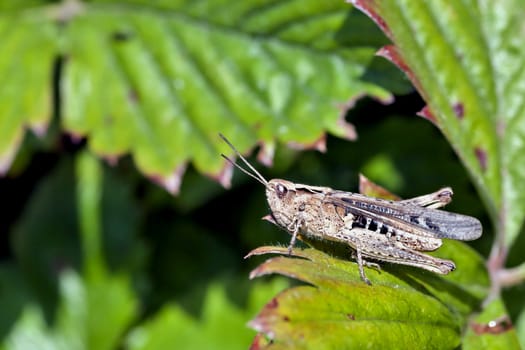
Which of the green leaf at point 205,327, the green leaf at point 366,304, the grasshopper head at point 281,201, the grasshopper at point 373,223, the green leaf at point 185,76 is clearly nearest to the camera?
the green leaf at point 366,304

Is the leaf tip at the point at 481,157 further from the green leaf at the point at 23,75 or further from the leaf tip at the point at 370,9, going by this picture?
the green leaf at the point at 23,75

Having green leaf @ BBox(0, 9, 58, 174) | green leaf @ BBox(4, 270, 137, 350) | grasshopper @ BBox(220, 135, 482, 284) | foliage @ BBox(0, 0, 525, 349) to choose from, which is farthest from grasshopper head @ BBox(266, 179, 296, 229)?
green leaf @ BBox(4, 270, 137, 350)

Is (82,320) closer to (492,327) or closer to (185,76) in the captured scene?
(185,76)

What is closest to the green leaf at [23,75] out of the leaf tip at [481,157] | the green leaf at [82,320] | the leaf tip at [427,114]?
the green leaf at [82,320]

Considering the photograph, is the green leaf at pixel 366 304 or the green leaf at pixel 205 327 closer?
the green leaf at pixel 366 304

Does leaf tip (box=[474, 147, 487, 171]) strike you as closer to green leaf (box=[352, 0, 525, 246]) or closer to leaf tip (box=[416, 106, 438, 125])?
green leaf (box=[352, 0, 525, 246])

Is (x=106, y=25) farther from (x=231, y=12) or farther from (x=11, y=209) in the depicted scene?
(x=11, y=209)
